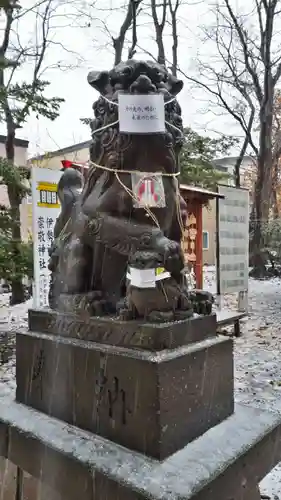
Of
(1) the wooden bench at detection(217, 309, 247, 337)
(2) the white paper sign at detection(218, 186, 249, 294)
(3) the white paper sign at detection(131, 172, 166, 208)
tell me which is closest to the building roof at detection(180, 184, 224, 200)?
(2) the white paper sign at detection(218, 186, 249, 294)

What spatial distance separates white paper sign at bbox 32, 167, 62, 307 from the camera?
4.12 m

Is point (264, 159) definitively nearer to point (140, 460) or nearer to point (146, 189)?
point (146, 189)

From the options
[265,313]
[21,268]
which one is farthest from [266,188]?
[21,268]

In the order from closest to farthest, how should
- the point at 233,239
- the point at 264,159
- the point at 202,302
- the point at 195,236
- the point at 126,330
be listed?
the point at 126,330 < the point at 202,302 < the point at 233,239 < the point at 195,236 < the point at 264,159

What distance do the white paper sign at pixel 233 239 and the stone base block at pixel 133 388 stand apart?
4039mm

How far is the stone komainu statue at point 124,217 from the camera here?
145 cm

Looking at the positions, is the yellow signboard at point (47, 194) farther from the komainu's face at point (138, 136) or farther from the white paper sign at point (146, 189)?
the white paper sign at point (146, 189)

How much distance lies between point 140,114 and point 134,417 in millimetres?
1052

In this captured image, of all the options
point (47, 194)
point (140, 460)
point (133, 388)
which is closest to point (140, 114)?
point (133, 388)

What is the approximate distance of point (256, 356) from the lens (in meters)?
4.58

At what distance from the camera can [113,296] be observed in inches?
65.8

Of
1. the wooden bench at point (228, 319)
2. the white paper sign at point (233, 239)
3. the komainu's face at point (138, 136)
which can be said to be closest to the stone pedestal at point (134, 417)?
the komainu's face at point (138, 136)

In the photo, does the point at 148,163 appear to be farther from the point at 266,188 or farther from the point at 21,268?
the point at 266,188

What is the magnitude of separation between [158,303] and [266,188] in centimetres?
986
